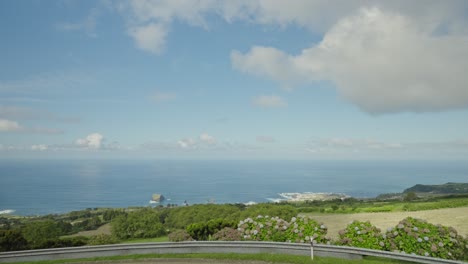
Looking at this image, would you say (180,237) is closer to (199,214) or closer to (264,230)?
(264,230)

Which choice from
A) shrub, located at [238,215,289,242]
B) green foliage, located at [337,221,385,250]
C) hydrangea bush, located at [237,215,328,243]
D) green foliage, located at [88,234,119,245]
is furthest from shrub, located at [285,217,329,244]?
green foliage, located at [88,234,119,245]

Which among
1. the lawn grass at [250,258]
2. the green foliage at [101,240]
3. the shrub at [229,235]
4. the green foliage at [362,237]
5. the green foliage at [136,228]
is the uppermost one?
the green foliage at [362,237]

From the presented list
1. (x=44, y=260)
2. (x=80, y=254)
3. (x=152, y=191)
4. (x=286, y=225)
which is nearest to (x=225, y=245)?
(x=286, y=225)

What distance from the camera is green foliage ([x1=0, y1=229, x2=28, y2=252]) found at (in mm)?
17422

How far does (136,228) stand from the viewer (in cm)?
2847

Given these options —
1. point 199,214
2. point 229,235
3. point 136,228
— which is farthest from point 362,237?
point 136,228

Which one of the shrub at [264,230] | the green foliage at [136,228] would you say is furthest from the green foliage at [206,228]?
the green foliage at [136,228]

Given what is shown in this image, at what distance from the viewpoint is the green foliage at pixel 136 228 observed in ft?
92.5

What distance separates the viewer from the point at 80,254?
45.8 feet

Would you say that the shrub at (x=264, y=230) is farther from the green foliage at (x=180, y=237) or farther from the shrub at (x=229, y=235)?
the green foliage at (x=180, y=237)

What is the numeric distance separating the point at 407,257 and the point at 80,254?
1288cm

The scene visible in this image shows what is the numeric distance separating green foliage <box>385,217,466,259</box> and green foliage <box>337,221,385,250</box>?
36cm

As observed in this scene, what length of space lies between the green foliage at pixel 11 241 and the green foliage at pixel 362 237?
54.6 feet

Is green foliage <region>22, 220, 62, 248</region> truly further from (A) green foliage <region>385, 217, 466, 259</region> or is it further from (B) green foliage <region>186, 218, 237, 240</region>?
(A) green foliage <region>385, 217, 466, 259</region>
